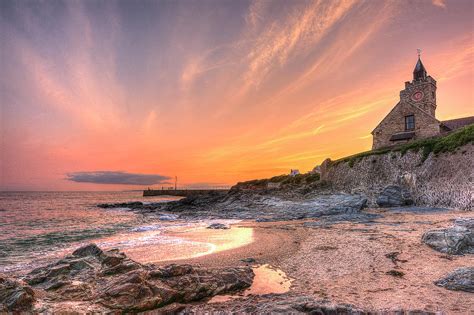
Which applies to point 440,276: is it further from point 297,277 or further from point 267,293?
point 267,293

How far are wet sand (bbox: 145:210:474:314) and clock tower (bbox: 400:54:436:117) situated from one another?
3686 cm

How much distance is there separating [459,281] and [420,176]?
80.9ft

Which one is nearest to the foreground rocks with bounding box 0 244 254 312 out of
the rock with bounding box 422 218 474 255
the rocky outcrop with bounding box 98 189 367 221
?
the rock with bounding box 422 218 474 255

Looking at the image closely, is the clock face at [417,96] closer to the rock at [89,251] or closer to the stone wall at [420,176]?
the stone wall at [420,176]

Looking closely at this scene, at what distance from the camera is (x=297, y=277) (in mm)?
7781

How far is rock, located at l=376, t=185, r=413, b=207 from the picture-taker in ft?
85.4

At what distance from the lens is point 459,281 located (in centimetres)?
628

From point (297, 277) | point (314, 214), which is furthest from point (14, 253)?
point (314, 214)

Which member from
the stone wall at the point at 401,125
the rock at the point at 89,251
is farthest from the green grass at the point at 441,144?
the rock at the point at 89,251

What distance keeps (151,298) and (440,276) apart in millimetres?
7191

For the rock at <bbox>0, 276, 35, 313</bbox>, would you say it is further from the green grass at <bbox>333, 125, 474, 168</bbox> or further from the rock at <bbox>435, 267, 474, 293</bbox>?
the green grass at <bbox>333, 125, 474, 168</bbox>

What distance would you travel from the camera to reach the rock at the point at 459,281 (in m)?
6.10

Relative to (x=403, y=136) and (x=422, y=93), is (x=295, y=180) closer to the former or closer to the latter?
(x=403, y=136)

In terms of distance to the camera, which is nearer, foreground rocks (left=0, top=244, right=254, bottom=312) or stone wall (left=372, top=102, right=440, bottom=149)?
foreground rocks (left=0, top=244, right=254, bottom=312)
